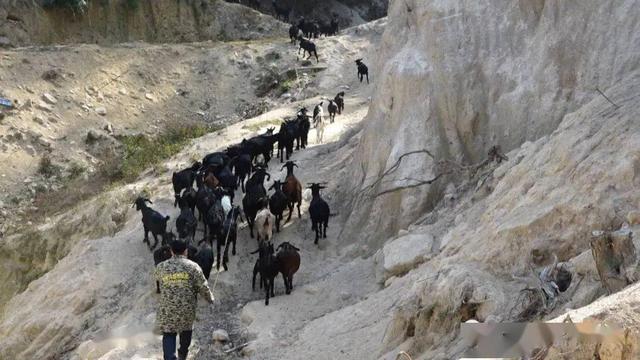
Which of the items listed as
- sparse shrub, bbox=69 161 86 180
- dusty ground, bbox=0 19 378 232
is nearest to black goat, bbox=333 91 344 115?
dusty ground, bbox=0 19 378 232

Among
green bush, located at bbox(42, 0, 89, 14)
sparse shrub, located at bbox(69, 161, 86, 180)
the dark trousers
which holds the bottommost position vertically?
sparse shrub, located at bbox(69, 161, 86, 180)

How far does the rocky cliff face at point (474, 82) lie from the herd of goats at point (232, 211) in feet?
4.57

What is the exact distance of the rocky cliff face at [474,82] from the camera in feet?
42.7

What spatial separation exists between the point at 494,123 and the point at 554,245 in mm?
5354

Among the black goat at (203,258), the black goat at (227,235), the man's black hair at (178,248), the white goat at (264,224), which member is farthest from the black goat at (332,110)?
the man's black hair at (178,248)

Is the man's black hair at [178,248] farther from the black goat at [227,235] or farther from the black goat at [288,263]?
the black goat at [227,235]

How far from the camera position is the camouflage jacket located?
369 inches

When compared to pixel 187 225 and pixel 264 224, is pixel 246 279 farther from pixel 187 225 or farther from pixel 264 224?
pixel 187 225

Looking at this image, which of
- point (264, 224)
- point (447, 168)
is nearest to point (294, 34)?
point (264, 224)

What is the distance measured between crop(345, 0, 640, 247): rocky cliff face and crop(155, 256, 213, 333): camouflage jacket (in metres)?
5.94

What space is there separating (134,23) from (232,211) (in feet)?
81.1

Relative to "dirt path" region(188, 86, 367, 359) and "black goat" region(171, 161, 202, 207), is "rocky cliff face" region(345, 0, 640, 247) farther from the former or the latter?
"black goat" region(171, 161, 202, 207)

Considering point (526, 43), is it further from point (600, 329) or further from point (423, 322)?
point (600, 329)

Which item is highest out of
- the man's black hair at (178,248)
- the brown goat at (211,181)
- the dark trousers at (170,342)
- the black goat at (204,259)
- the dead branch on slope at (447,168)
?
the man's black hair at (178,248)
